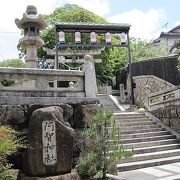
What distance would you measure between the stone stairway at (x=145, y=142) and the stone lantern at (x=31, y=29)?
18.1 feet

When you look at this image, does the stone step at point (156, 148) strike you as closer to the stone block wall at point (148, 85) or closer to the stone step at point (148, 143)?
the stone step at point (148, 143)

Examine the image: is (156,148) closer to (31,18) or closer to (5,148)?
(5,148)

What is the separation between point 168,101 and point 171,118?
37.0 inches

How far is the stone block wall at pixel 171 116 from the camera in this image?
1462 cm

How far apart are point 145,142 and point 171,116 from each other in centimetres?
292

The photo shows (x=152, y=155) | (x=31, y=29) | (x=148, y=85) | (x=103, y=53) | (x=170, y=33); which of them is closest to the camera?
(x=152, y=155)

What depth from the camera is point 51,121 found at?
299 inches

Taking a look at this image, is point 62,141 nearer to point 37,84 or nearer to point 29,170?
point 29,170

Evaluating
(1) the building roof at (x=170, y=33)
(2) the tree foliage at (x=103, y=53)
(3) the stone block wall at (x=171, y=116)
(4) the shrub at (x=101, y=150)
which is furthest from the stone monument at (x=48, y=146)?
(1) the building roof at (x=170, y=33)

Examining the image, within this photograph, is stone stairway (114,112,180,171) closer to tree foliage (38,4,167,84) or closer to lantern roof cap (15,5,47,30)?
lantern roof cap (15,5,47,30)

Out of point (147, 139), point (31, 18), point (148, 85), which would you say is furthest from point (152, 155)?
point (148, 85)

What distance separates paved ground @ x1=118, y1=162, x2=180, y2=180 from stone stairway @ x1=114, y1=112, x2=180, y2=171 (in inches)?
13.9

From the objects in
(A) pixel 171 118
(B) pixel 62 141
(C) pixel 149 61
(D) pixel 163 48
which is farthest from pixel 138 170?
(D) pixel 163 48

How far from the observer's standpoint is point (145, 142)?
12.9 m
